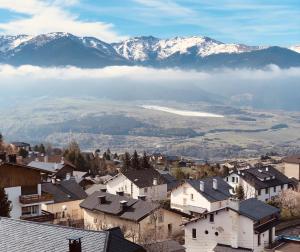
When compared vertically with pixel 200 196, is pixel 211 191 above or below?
above

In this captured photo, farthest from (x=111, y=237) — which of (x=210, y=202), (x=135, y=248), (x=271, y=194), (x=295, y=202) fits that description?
(x=271, y=194)

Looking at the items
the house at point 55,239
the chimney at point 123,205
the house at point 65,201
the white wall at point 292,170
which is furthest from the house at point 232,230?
the white wall at point 292,170

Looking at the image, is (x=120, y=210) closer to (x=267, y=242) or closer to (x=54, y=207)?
(x=54, y=207)

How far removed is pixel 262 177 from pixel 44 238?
61972 millimetres

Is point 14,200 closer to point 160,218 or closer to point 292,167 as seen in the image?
point 160,218

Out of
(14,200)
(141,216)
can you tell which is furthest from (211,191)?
(14,200)

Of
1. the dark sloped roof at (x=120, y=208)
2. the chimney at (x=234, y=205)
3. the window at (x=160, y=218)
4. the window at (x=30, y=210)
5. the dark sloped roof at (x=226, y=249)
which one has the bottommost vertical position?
the dark sloped roof at (x=226, y=249)

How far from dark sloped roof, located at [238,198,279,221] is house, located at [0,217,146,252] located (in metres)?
25.4

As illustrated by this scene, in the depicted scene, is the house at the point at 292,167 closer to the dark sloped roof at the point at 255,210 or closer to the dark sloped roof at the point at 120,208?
the dark sloped roof at the point at 255,210

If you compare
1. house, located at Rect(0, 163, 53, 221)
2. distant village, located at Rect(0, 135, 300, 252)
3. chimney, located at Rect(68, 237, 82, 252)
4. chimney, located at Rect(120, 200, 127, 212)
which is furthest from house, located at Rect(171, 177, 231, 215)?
chimney, located at Rect(68, 237, 82, 252)

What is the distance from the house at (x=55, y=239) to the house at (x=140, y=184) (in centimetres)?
5084

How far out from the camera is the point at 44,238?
20.8 m

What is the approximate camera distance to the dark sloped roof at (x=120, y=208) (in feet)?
161

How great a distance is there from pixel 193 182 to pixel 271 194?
1739 centimetres
